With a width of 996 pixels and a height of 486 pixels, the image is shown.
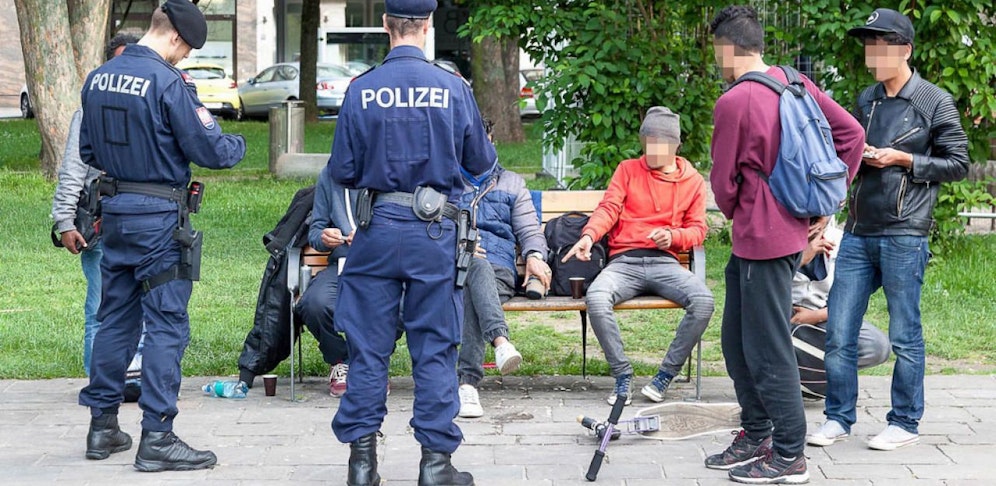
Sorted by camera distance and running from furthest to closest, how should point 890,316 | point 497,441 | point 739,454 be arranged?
1. point 497,441
2. point 890,316
3. point 739,454

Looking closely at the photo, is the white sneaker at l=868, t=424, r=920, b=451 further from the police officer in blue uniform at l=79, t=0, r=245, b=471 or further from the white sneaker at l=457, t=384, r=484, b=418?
the police officer in blue uniform at l=79, t=0, r=245, b=471

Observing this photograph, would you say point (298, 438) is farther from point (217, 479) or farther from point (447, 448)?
point (447, 448)

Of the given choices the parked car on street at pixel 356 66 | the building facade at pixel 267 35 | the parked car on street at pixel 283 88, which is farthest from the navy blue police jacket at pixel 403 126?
the building facade at pixel 267 35

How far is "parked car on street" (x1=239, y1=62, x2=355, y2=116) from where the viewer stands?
106 feet

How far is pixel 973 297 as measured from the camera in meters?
9.01

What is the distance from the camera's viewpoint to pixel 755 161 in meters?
4.96

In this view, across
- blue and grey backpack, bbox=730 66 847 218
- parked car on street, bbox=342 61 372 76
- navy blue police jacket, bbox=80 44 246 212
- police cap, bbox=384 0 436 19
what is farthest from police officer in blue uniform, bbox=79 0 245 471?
parked car on street, bbox=342 61 372 76

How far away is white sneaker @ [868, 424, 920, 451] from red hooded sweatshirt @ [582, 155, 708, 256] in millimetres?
1479

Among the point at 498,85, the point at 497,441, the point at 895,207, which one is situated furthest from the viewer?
the point at 498,85

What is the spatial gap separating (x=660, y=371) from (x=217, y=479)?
2.24 m

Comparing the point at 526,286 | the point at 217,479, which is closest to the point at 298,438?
the point at 217,479

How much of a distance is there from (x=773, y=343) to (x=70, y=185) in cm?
318

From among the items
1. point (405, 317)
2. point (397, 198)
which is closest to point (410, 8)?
point (397, 198)

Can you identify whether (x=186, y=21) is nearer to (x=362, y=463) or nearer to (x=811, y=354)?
(x=362, y=463)
